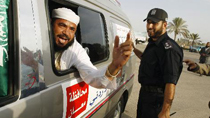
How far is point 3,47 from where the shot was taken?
90 centimetres

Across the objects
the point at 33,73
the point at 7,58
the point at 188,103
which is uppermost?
the point at 7,58

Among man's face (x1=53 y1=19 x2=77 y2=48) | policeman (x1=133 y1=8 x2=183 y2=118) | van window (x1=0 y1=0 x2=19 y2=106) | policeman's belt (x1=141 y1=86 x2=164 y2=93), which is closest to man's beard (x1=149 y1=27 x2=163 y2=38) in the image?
policeman (x1=133 y1=8 x2=183 y2=118)

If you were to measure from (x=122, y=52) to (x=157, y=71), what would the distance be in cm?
116

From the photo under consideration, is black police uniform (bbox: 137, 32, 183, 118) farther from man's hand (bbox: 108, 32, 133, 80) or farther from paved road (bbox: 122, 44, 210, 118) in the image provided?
paved road (bbox: 122, 44, 210, 118)

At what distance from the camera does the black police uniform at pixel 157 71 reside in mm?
1917

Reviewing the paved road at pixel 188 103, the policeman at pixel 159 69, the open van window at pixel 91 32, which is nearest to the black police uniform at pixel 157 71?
the policeman at pixel 159 69

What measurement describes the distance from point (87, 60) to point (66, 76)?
0.28 m

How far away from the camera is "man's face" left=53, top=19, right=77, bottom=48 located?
5.20 ft

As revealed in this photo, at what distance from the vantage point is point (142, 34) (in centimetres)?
1834

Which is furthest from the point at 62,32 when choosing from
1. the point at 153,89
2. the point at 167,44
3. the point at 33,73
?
the point at 153,89

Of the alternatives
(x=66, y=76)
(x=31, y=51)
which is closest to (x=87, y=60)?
(x=66, y=76)

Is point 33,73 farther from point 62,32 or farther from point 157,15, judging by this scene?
point 157,15

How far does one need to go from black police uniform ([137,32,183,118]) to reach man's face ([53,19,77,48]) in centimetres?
112

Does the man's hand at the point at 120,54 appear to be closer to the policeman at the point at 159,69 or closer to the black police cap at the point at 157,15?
the policeman at the point at 159,69
